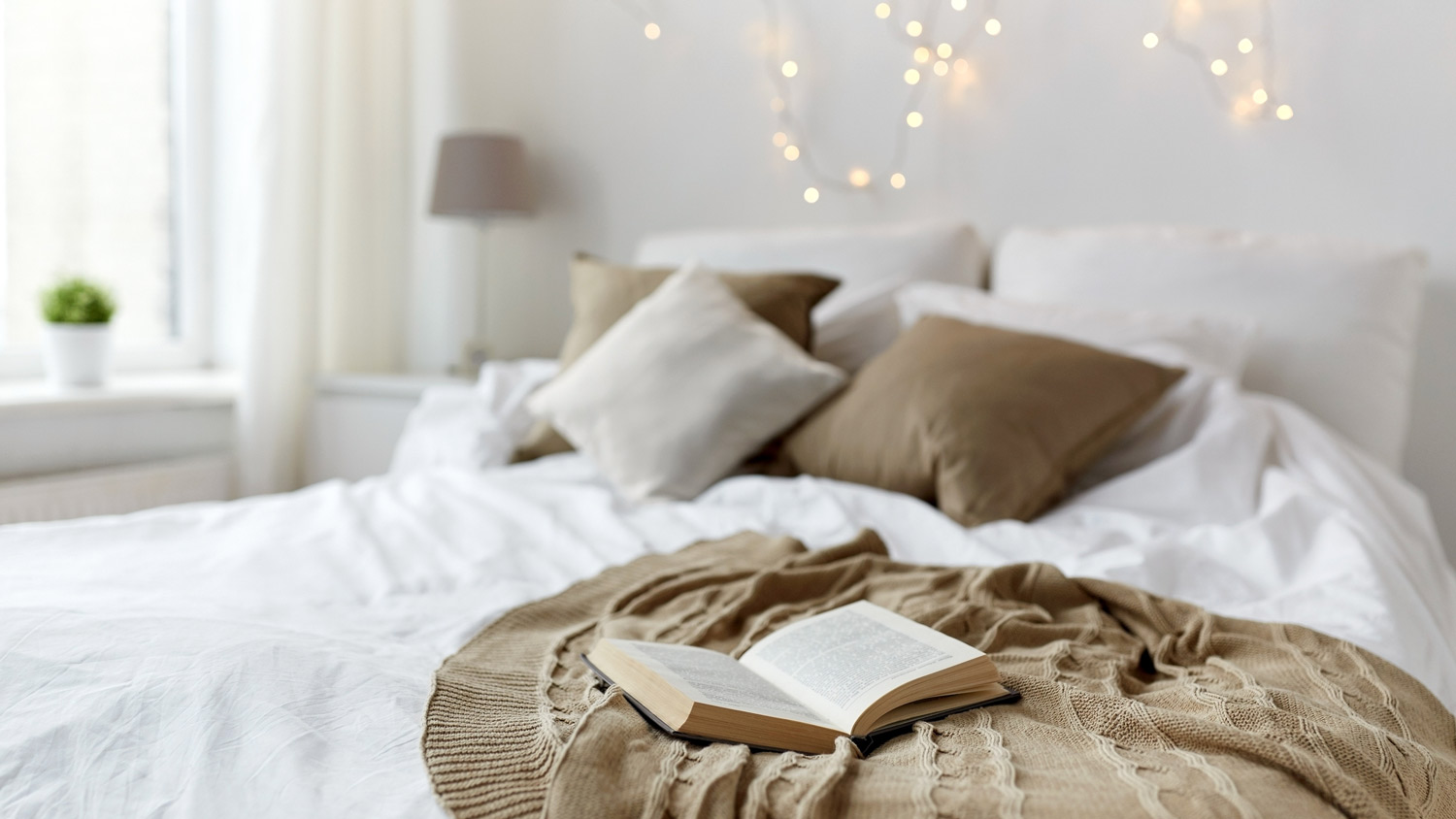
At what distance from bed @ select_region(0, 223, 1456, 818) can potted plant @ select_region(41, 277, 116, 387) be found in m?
0.83

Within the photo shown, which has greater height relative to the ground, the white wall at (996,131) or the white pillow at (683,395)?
the white wall at (996,131)

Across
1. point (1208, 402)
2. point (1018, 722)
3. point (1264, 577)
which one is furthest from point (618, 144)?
point (1018, 722)

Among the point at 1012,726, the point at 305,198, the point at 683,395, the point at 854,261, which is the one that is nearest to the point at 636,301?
the point at 683,395

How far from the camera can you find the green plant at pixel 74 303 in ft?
7.75

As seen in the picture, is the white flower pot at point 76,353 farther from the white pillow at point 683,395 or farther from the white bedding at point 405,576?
the white pillow at point 683,395

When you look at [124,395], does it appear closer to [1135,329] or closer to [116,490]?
[116,490]

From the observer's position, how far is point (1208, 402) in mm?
1705

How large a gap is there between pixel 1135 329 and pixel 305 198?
2.08 meters

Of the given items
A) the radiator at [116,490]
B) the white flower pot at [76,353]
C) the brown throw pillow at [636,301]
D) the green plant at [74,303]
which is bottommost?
the radiator at [116,490]

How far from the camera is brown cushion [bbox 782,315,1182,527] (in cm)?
159

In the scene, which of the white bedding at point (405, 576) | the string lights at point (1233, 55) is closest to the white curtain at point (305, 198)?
the white bedding at point (405, 576)

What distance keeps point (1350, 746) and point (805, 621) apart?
441 mm

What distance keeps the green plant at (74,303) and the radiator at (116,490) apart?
348mm

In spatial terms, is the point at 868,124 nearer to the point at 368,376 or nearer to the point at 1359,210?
the point at 1359,210
